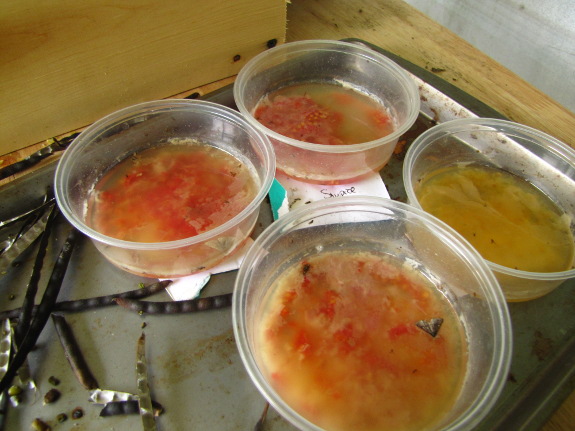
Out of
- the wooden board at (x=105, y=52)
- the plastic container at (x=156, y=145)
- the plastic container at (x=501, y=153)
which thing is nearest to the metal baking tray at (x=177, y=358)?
the plastic container at (x=156, y=145)

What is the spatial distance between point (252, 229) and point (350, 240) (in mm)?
332

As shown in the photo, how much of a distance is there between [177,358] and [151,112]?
0.90 meters

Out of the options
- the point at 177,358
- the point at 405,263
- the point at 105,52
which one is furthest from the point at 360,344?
the point at 105,52

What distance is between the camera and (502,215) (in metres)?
1.50

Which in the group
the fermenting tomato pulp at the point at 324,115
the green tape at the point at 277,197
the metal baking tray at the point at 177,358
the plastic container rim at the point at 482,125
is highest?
the plastic container rim at the point at 482,125

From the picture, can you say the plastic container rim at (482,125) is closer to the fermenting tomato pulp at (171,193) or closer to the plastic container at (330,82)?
the plastic container at (330,82)

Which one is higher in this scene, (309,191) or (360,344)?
(309,191)

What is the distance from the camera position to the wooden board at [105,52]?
140 cm

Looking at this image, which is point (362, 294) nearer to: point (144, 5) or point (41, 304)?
point (41, 304)

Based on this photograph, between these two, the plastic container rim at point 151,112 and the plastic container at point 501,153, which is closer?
the plastic container rim at point 151,112

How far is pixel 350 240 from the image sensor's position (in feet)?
4.80

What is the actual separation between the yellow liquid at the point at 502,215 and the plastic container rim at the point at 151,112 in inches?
21.8

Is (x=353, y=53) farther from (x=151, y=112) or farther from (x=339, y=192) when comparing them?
(x=151, y=112)

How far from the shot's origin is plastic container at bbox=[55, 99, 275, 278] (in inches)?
50.9
